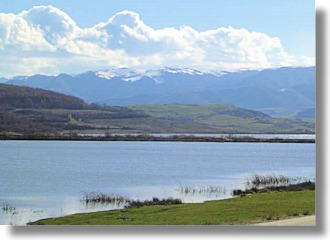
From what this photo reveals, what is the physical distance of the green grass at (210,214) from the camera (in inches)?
719

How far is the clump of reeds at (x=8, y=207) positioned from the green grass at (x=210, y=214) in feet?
16.2

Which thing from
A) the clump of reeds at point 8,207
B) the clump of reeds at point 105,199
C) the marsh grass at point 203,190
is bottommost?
the clump of reeds at point 8,207

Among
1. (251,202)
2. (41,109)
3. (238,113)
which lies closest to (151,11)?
(251,202)

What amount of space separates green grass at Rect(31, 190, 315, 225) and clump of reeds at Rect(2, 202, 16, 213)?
16.2ft

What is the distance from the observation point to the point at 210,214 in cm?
1980

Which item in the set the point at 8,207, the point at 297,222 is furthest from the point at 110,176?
the point at 297,222

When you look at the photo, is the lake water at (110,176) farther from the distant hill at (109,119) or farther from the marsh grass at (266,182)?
the distant hill at (109,119)

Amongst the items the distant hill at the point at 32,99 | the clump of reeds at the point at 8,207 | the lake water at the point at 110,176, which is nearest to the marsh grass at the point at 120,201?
the lake water at the point at 110,176

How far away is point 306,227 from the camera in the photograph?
15.0 metres

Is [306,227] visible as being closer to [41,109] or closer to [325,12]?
[325,12]

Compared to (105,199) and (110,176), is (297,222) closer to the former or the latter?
(105,199)

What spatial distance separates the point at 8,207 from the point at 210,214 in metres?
10.8

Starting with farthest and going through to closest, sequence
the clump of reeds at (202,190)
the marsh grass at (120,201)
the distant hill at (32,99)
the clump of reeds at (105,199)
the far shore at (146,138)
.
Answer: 1. the distant hill at (32,99)
2. the far shore at (146,138)
3. the clump of reeds at (202,190)
4. the clump of reeds at (105,199)
5. the marsh grass at (120,201)

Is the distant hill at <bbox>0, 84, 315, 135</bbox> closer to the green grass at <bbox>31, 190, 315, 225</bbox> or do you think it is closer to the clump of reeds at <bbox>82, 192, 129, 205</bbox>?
the clump of reeds at <bbox>82, 192, 129, 205</bbox>
